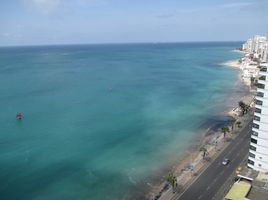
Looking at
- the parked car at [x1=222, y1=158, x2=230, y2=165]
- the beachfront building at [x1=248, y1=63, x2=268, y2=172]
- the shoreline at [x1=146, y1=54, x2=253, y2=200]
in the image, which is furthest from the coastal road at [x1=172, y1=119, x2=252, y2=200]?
the beachfront building at [x1=248, y1=63, x2=268, y2=172]

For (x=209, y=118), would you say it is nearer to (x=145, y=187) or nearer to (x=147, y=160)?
(x=147, y=160)

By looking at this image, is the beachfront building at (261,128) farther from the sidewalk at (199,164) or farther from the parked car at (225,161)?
the sidewalk at (199,164)

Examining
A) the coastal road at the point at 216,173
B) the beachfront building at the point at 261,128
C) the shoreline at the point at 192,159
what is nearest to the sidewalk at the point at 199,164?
the shoreline at the point at 192,159

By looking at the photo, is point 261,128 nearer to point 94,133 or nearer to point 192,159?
point 192,159

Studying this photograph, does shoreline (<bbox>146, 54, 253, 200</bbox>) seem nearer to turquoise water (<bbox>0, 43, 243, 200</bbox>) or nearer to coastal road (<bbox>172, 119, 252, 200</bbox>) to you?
coastal road (<bbox>172, 119, 252, 200</bbox>)

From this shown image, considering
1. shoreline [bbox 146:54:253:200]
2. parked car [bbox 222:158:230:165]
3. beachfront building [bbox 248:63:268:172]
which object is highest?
beachfront building [bbox 248:63:268:172]

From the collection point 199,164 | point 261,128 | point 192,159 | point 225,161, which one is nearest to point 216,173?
point 199,164
